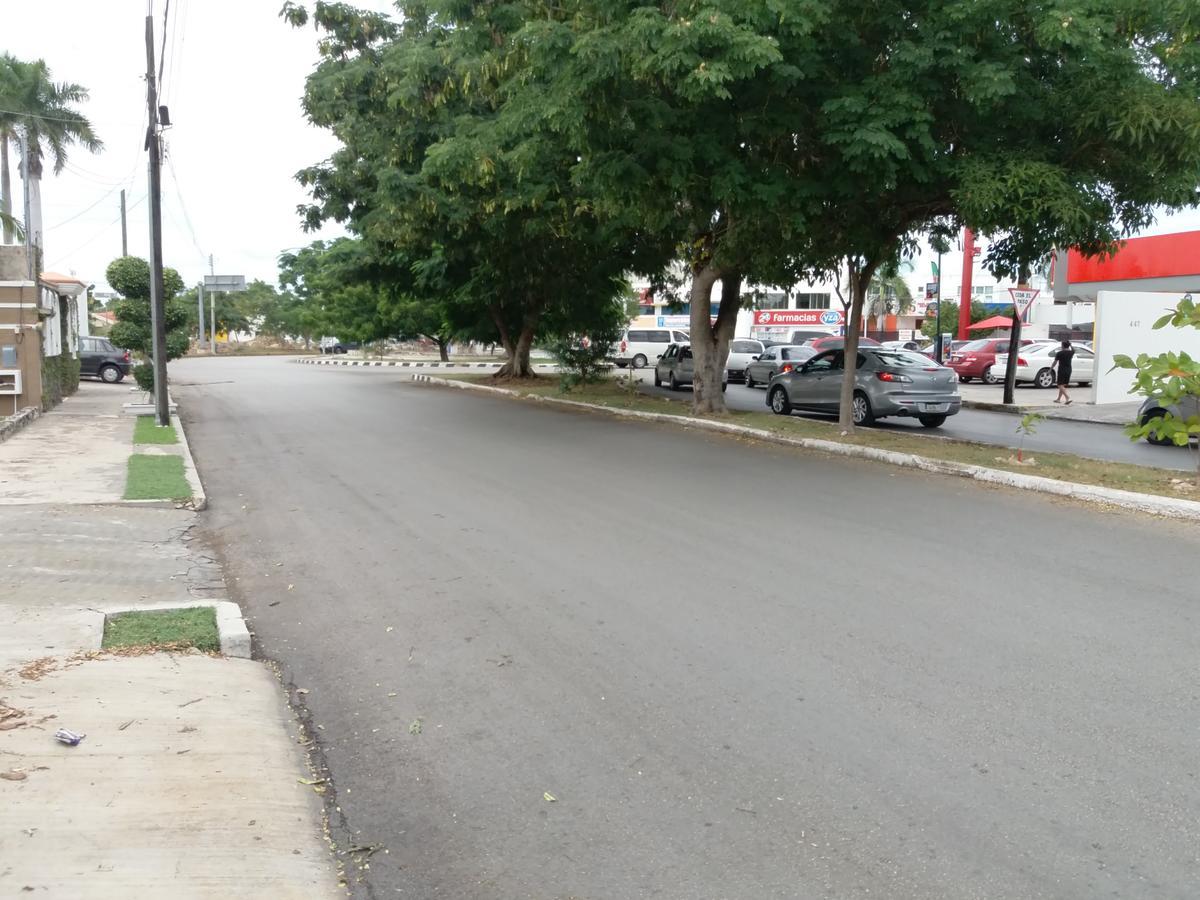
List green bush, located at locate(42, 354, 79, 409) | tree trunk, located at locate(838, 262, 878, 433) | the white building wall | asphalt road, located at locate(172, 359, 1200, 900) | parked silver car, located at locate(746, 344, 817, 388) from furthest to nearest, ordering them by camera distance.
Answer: parked silver car, located at locate(746, 344, 817, 388) < the white building wall < green bush, located at locate(42, 354, 79, 409) < tree trunk, located at locate(838, 262, 878, 433) < asphalt road, located at locate(172, 359, 1200, 900)

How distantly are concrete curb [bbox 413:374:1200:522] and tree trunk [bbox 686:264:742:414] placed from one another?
0.92 m

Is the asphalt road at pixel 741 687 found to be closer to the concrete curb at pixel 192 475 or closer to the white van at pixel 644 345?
the concrete curb at pixel 192 475

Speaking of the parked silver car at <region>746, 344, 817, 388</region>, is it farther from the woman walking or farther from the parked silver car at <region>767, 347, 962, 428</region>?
the parked silver car at <region>767, 347, 962, 428</region>

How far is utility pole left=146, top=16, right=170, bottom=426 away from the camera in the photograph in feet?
59.9

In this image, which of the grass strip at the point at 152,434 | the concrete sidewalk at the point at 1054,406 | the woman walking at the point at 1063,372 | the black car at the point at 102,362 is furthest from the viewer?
the black car at the point at 102,362

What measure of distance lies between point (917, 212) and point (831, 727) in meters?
12.1

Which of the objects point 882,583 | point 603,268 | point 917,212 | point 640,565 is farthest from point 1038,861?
point 603,268

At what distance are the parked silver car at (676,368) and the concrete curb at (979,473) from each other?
10143 mm

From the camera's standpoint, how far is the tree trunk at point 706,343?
773 inches

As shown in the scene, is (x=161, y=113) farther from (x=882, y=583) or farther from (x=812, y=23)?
(x=882, y=583)

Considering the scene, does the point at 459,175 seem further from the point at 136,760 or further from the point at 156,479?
the point at 136,760

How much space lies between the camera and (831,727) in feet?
15.7

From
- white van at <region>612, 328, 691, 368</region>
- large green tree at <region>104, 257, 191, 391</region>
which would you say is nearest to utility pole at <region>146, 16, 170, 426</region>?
large green tree at <region>104, 257, 191, 391</region>

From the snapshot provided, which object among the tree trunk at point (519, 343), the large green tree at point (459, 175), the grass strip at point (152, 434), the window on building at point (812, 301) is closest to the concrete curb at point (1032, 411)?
the large green tree at point (459, 175)
